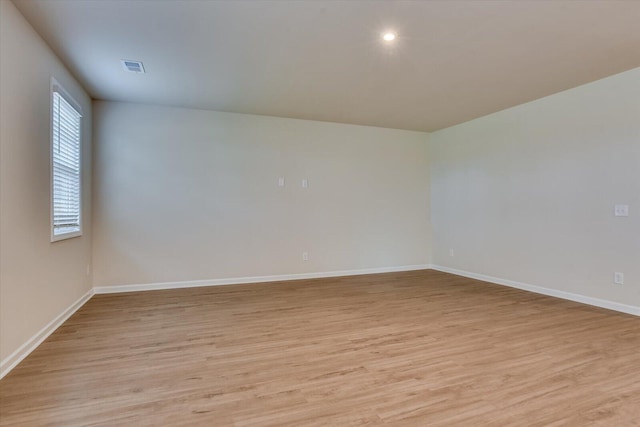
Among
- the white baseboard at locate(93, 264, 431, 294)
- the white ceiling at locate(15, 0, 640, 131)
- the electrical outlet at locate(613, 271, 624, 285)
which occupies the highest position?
the white ceiling at locate(15, 0, 640, 131)

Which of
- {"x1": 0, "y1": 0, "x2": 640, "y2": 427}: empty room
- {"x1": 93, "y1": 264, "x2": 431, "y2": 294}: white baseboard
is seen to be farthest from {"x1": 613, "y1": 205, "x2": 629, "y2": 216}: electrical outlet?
{"x1": 93, "y1": 264, "x2": 431, "y2": 294}: white baseboard

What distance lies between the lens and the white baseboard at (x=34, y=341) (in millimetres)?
2043

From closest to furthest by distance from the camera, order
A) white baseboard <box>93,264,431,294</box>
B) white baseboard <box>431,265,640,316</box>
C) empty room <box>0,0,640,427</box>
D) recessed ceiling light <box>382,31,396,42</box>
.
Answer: empty room <box>0,0,640,427</box> < recessed ceiling light <box>382,31,396,42</box> < white baseboard <box>431,265,640,316</box> < white baseboard <box>93,264,431,294</box>

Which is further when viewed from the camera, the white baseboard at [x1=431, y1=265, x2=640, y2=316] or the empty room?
the white baseboard at [x1=431, y1=265, x2=640, y2=316]

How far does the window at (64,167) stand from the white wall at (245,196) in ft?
2.08

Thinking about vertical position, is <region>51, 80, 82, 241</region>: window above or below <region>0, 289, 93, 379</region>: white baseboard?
above

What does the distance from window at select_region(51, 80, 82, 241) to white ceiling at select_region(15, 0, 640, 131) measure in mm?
422

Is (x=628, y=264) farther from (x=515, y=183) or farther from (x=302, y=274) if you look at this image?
(x=302, y=274)

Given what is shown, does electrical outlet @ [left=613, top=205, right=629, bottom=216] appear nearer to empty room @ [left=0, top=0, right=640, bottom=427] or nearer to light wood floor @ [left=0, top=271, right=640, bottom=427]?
empty room @ [left=0, top=0, right=640, bottom=427]

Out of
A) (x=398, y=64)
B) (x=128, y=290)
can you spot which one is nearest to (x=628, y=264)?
(x=398, y=64)

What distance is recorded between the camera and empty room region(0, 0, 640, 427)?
76.5 inches

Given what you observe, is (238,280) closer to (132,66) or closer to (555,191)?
(132,66)

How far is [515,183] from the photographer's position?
14.1 ft

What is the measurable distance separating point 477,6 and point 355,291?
10.4 ft
